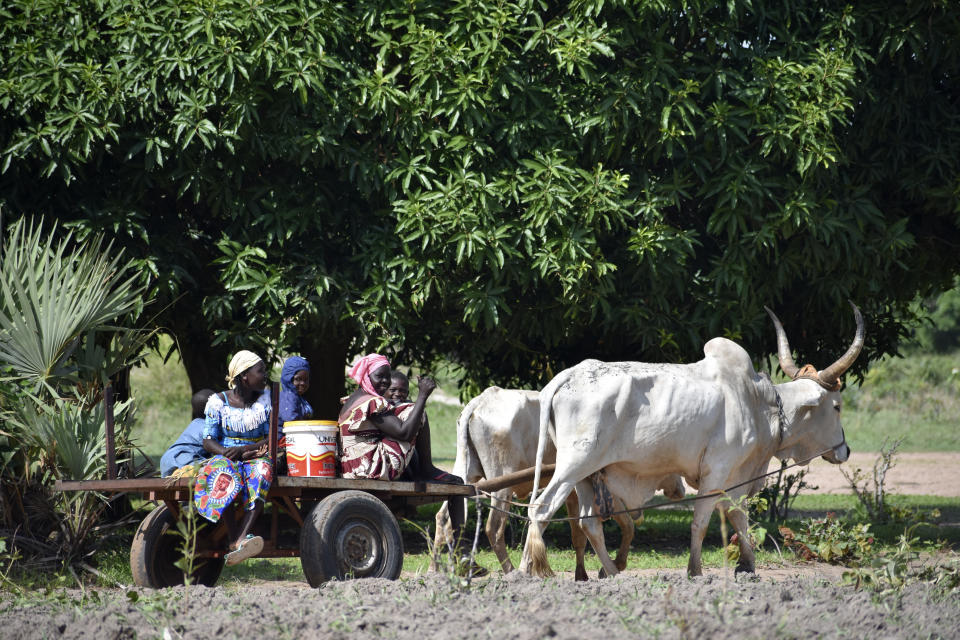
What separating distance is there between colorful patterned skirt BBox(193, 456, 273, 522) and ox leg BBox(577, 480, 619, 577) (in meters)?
2.26

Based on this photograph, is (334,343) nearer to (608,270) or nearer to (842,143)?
(608,270)

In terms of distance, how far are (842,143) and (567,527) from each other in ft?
17.8

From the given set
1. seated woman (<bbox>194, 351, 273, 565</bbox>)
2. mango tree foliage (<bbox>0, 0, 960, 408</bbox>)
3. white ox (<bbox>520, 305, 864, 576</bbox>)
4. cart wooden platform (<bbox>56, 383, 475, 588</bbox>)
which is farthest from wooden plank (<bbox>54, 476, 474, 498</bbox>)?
mango tree foliage (<bbox>0, 0, 960, 408</bbox>)

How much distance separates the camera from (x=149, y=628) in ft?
15.0

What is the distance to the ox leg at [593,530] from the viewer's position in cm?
711

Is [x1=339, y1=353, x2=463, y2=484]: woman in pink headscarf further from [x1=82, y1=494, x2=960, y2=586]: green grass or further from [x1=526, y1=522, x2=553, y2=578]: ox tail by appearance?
[x1=526, y1=522, x2=553, y2=578]: ox tail

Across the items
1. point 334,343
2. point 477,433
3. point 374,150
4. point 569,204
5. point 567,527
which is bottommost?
point 567,527

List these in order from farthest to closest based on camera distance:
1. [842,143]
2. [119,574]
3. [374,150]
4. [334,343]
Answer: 1. [334,343]
2. [842,143]
3. [374,150]
4. [119,574]

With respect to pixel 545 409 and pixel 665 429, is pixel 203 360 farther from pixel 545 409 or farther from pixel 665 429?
pixel 665 429

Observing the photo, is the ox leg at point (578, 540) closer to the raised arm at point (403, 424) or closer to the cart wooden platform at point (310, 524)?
the cart wooden platform at point (310, 524)

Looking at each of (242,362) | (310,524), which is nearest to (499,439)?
(242,362)

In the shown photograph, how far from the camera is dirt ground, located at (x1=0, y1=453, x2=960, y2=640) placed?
14.4ft

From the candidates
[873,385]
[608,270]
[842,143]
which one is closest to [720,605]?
[608,270]

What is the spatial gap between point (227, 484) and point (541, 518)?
2.03m
